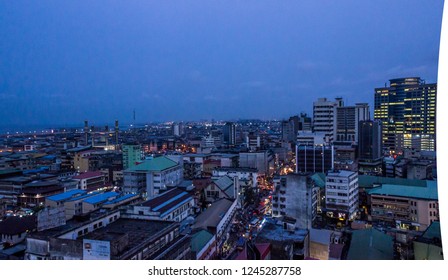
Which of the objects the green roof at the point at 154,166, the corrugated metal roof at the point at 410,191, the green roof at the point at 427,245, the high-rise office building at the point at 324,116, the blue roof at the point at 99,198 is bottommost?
the blue roof at the point at 99,198

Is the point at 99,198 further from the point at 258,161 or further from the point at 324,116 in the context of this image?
the point at 324,116

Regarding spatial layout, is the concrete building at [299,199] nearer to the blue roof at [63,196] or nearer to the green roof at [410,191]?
the green roof at [410,191]

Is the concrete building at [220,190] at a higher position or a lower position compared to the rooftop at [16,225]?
higher

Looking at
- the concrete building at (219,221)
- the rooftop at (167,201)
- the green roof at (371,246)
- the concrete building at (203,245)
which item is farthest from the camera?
the rooftop at (167,201)

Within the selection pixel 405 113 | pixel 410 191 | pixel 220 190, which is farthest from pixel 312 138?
pixel 405 113

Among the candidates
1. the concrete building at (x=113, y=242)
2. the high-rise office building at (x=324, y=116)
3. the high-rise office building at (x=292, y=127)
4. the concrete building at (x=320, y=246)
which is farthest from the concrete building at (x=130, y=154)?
the high-rise office building at (x=292, y=127)

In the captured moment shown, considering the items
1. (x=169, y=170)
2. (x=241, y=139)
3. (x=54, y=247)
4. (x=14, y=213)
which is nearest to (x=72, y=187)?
(x=14, y=213)
